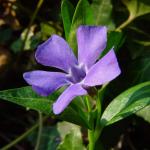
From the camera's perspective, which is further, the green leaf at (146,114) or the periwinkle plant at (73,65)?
the green leaf at (146,114)

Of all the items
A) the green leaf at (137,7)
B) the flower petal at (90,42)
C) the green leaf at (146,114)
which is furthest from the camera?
the green leaf at (137,7)

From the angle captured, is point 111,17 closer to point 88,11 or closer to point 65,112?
point 88,11

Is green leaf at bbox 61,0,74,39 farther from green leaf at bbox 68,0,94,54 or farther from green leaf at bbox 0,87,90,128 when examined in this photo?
green leaf at bbox 0,87,90,128

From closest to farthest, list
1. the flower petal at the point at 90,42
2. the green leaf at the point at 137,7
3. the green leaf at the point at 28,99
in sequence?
the flower petal at the point at 90,42 → the green leaf at the point at 28,99 → the green leaf at the point at 137,7

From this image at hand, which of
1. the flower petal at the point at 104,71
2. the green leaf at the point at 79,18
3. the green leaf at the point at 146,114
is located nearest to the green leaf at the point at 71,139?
the green leaf at the point at 146,114

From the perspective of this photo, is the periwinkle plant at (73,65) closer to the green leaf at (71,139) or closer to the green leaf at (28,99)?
the green leaf at (28,99)

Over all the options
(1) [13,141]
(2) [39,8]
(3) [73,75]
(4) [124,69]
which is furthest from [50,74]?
(2) [39,8]

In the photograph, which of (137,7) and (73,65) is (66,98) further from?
(137,7)

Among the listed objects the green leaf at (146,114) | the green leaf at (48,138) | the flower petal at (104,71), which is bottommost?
the green leaf at (48,138)

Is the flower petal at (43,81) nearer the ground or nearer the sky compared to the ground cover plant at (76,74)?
nearer the sky
